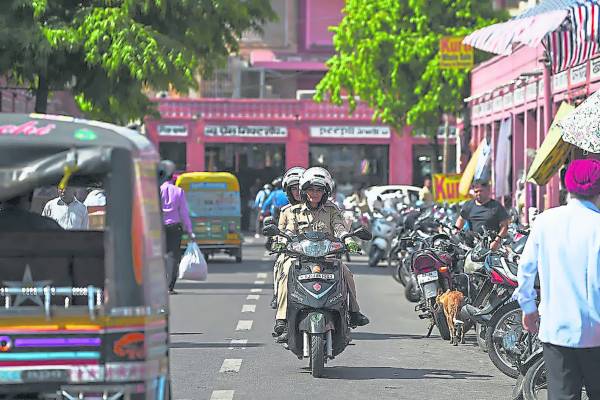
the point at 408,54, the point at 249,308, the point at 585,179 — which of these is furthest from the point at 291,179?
the point at 408,54

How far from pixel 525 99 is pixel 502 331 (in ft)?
72.5

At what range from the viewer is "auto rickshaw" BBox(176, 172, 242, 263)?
Result: 30109 millimetres

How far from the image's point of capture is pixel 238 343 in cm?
1466

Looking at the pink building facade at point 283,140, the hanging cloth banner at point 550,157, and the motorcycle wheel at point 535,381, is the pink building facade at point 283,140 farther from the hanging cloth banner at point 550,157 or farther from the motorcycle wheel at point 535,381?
the motorcycle wheel at point 535,381

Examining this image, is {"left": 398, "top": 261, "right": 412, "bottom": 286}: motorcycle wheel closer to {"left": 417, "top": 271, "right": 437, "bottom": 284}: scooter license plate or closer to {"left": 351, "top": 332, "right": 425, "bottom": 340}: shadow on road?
{"left": 351, "top": 332, "right": 425, "bottom": 340}: shadow on road

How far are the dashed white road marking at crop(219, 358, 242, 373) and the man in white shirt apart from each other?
8.05ft

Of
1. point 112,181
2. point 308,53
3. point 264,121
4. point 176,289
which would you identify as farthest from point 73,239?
point 308,53

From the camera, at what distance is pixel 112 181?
6.88 meters

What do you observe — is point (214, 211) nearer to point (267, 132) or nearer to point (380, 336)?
point (380, 336)

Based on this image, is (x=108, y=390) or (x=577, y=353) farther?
(x=577, y=353)

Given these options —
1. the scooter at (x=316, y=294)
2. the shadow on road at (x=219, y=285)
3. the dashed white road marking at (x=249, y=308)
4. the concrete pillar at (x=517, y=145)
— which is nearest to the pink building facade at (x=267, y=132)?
the concrete pillar at (x=517, y=145)

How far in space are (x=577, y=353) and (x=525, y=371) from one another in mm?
1624

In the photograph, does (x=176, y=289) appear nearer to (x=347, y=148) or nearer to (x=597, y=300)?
(x=597, y=300)

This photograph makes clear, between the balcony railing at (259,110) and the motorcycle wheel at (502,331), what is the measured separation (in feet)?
147
